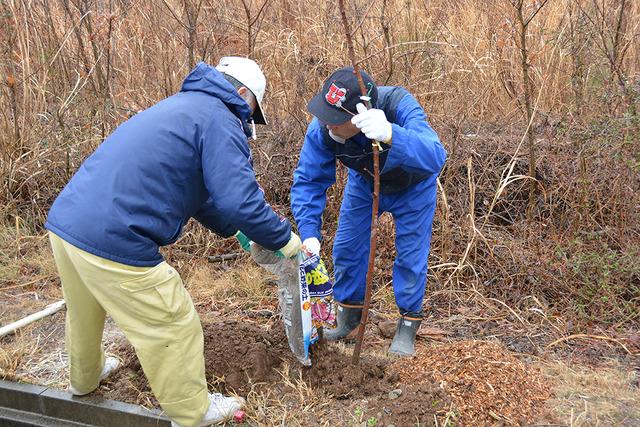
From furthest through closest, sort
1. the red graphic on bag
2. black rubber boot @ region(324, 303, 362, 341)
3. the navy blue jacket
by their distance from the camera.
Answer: black rubber boot @ region(324, 303, 362, 341) → the red graphic on bag → the navy blue jacket

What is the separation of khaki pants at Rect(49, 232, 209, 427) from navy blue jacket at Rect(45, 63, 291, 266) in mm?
90

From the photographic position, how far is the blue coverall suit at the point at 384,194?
11.5 ft

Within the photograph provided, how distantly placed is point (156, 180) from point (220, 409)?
124 cm

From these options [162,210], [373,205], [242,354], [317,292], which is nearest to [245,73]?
[162,210]

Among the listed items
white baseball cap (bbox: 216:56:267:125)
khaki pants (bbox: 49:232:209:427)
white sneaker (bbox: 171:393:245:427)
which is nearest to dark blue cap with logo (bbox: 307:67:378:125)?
white baseball cap (bbox: 216:56:267:125)

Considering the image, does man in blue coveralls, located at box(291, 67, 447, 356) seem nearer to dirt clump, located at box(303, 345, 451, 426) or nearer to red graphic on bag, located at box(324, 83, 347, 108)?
red graphic on bag, located at box(324, 83, 347, 108)

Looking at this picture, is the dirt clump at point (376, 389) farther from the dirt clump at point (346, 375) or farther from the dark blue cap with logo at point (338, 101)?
the dark blue cap with logo at point (338, 101)

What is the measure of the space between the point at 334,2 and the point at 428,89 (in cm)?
148

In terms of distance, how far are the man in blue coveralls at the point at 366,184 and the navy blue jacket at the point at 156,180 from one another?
707 millimetres


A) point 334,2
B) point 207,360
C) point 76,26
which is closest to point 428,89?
point 334,2

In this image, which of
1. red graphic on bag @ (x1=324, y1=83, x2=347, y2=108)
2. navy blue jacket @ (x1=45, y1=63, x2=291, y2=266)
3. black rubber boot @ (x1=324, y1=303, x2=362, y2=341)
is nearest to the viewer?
navy blue jacket @ (x1=45, y1=63, x2=291, y2=266)

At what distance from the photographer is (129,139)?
276 cm

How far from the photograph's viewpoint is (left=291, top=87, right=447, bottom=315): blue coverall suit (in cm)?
352

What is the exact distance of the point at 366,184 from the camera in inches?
150
